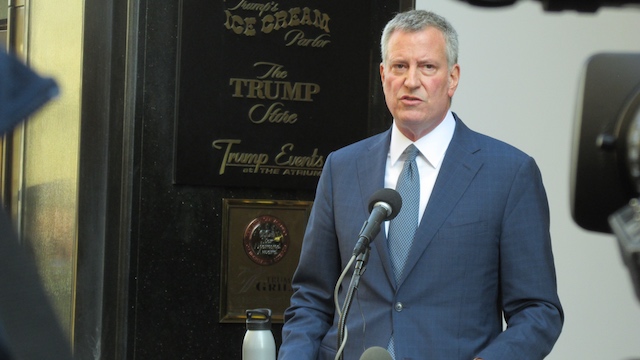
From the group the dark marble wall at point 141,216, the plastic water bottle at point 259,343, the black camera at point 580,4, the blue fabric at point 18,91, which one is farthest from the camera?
the dark marble wall at point 141,216

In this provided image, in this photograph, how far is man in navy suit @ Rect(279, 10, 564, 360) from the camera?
10.5 ft

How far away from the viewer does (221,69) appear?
536 cm

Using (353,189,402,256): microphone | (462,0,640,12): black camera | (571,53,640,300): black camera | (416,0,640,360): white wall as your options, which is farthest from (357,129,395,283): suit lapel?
(462,0,640,12): black camera

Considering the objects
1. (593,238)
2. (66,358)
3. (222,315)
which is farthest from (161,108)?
(66,358)

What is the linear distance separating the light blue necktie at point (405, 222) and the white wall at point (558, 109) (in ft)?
5.14

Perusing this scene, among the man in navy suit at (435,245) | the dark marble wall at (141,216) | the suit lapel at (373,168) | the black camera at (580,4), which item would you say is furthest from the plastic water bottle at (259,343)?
the black camera at (580,4)

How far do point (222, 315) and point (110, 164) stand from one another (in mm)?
853

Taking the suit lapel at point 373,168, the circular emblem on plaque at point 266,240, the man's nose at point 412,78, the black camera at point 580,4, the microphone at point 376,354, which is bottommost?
the microphone at point 376,354

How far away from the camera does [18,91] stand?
102 centimetres

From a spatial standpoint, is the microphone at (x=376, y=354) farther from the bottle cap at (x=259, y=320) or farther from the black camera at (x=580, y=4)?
the black camera at (x=580, y=4)

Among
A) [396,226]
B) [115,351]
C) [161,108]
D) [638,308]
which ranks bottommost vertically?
[115,351]

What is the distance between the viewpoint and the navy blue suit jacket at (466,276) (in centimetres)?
320

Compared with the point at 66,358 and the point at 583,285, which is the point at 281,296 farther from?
the point at 66,358

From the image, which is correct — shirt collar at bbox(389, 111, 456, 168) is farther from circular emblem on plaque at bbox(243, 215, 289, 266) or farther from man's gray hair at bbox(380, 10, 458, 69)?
circular emblem on plaque at bbox(243, 215, 289, 266)
